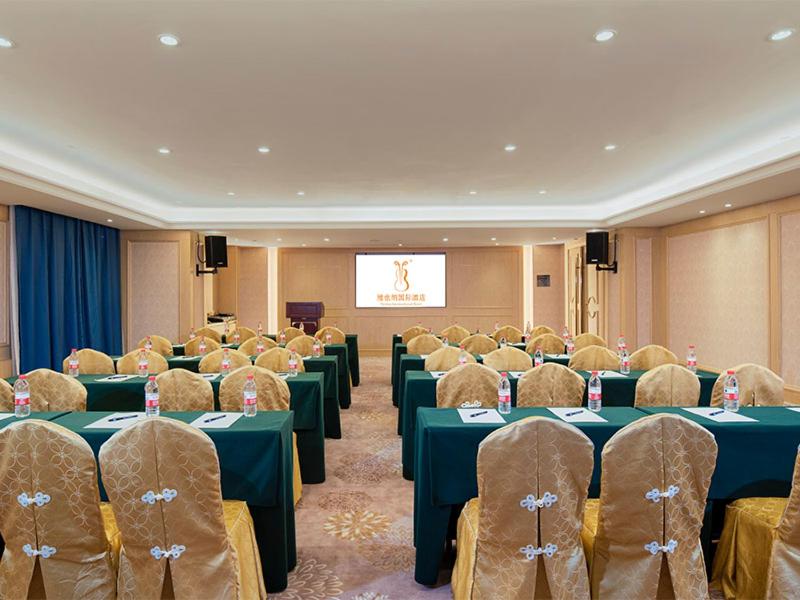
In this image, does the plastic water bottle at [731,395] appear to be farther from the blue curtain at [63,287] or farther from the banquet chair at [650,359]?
the blue curtain at [63,287]

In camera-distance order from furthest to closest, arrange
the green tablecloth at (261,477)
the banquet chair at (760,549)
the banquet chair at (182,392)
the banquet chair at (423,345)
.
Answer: the banquet chair at (423,345), the banquet chair at (182,392), the green tablecloth at (261,477), the banquet chair at (760,549)

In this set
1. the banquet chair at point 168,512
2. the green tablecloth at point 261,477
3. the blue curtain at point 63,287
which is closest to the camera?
the banquet chair at point 168,512

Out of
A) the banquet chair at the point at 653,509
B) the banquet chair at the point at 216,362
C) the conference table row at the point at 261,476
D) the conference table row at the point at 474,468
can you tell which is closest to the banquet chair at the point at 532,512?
the banquet chair at the point at 653,509

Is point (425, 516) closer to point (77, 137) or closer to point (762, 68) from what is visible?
point (762, 68)

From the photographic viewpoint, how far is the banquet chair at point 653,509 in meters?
1.94

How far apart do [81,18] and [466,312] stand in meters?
10.7

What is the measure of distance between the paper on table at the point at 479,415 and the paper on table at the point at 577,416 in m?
0.34

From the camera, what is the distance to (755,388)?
340 centimetres

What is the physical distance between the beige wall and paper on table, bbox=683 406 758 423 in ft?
32.4

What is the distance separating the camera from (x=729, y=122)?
4809 mm

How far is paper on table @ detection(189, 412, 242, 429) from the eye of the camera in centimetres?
257

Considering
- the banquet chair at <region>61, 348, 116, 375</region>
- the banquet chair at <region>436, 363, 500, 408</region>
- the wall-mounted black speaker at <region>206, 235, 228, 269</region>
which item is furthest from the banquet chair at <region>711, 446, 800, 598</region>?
the wall-mounted black speaker at <region>206, 235, 228, 269</region>

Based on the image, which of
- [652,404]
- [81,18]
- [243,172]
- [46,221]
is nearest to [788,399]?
[652,404]

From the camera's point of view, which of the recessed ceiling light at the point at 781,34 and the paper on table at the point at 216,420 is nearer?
the paper on table at the point at 216,420
